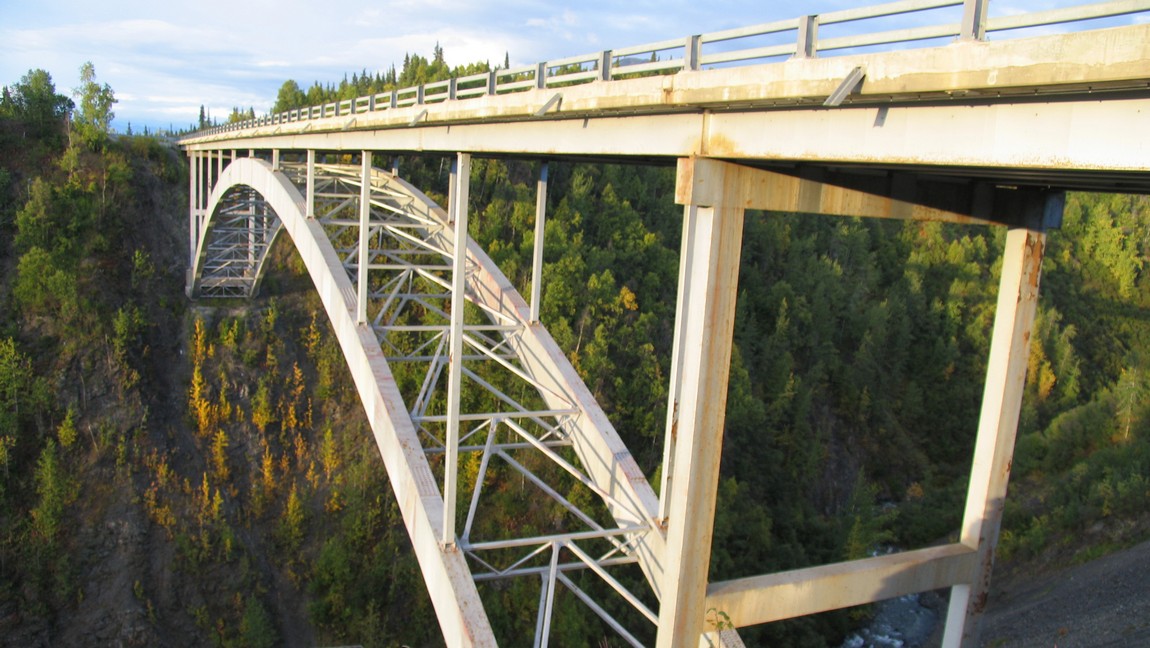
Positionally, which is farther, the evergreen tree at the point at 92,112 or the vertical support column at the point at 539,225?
the evergreen tree at the point at 92,112

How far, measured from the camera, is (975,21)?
3.94 meters

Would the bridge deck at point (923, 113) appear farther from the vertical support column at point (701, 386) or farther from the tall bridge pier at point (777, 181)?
the vertical support column at point (701, 386)

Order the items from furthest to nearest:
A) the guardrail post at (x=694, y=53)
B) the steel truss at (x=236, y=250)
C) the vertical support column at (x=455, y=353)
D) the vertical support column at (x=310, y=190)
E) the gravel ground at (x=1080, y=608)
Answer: the steel truss at (x=236, y=250) → the vertical support column at (x=310, y=190) → the gravel ground at (x=1080, y=608) → the vertical support column at (x=455, y=353) → the guardrail post at (x=694, y=53)

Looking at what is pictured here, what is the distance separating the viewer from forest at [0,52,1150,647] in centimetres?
2088

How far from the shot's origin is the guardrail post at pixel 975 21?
12.9ft

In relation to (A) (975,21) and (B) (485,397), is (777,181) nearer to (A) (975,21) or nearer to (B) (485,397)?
(A) (975,21)

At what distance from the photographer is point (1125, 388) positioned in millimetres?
30625

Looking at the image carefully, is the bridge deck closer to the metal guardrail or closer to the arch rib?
the metal guardrail

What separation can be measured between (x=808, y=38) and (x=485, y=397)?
2167 cm

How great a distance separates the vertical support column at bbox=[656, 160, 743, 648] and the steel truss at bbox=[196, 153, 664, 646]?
6.57ft

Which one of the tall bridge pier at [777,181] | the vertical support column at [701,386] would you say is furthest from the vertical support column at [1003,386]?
the vertical support column at [701,386]

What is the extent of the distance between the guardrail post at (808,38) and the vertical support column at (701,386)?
99cm

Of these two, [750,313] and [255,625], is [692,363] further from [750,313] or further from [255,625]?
[750,313]

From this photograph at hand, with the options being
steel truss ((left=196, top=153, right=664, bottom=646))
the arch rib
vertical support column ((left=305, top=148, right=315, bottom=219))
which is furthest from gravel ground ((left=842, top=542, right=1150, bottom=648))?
vertical support column ((left=305, top=148, right=315, bottom=219))
